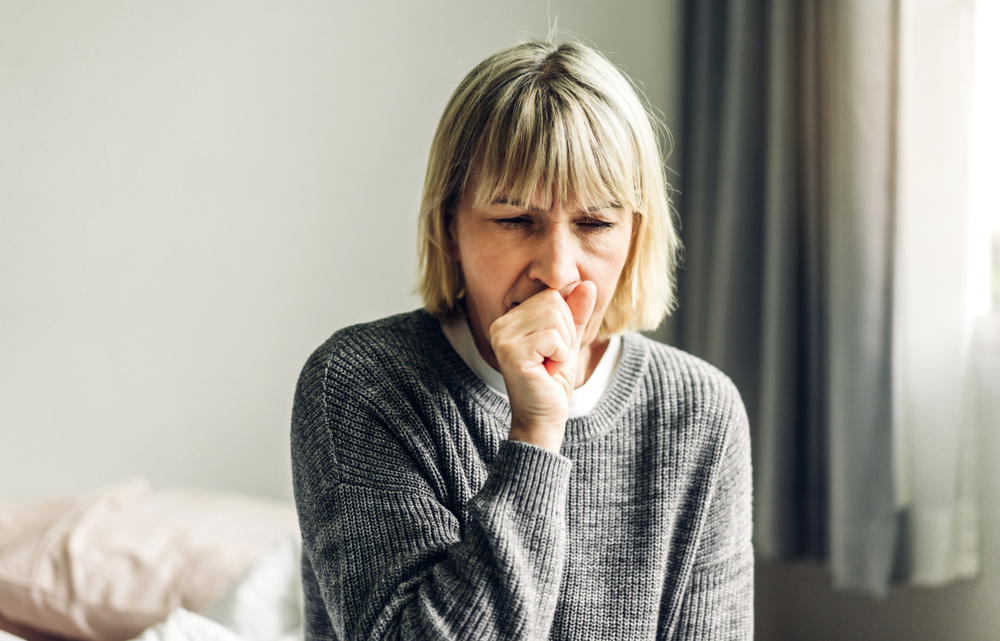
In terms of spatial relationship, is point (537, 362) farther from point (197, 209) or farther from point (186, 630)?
point (197, 209)

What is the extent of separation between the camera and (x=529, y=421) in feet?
2.58

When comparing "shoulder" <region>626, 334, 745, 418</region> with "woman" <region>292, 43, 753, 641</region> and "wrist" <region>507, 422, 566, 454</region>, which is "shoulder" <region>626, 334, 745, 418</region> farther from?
"wrist" <region>507, 422, 566, 454</region>

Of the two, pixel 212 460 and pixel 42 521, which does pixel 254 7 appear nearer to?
pixel 212 460

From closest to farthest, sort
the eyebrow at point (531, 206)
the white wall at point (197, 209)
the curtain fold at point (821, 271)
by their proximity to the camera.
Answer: the eyebrow at point (531, 206), the white wall at point (197, 209), the curtain fold at point (821, 271)

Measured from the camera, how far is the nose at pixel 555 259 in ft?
2.68

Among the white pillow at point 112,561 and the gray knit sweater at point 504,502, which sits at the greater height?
the gray knit sweater at point 504,502

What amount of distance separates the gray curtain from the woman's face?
795 millimetres

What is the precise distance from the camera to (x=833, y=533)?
4.84ft

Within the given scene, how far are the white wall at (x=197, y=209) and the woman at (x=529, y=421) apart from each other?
2.08ft

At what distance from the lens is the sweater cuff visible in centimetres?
74

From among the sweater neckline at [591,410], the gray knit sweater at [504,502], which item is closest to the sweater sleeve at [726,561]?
the gray knit sweater at [504,502]

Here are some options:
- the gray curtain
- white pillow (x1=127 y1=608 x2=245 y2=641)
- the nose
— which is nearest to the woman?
the nose

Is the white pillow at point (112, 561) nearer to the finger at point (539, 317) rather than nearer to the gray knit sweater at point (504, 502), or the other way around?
the gray knit sweater at point (504, 502)

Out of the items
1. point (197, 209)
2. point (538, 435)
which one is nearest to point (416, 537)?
point (538, 435)
